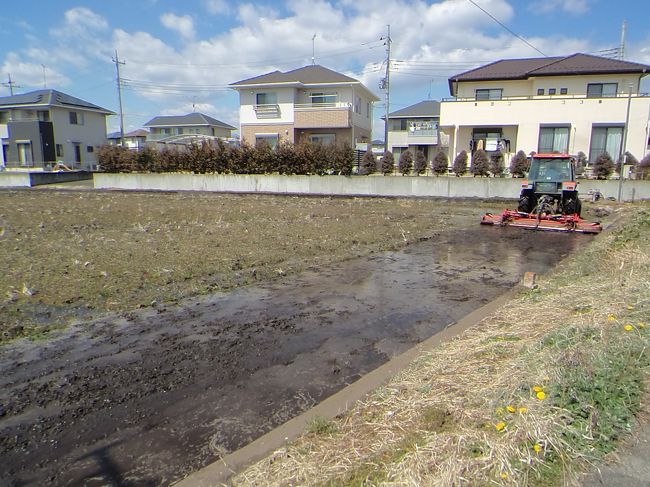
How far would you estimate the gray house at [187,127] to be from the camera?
2226 inches

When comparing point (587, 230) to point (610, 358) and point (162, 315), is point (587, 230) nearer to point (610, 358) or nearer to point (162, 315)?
point (610, 358)

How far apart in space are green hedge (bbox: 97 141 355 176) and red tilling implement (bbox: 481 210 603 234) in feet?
38.4

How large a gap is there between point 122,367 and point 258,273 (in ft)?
10.6

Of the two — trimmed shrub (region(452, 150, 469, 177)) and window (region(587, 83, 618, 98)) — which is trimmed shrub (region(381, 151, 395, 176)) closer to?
trimmed shrub (region(452, 150, 469, 177))

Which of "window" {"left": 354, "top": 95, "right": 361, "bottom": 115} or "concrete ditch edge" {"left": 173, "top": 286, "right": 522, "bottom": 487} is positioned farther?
"window" {"left": 354, "top": 95, "right": 361, "bottom": 115}

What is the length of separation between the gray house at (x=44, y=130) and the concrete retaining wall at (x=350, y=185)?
616 inches

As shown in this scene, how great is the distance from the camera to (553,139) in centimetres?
2528

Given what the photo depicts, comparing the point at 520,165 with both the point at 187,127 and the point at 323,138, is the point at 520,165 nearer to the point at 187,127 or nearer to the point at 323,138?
the point at 323,138

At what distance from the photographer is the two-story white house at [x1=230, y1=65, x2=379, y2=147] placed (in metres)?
31.7

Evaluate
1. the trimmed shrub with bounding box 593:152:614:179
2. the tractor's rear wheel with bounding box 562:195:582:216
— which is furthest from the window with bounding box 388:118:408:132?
the tractor's rear wheel with bounding box 562:195:582:216

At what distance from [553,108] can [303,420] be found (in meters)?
26.4

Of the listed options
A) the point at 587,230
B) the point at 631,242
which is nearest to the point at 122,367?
the point at 631,242

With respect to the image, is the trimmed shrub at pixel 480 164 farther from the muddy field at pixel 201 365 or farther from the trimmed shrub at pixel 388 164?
the muddy field at pixel 201 365

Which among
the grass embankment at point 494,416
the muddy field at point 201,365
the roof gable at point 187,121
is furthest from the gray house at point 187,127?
the grass embankment at point 494,416
